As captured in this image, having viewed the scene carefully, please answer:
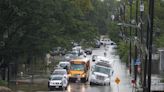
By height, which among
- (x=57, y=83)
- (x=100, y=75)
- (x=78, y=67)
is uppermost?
(x=78, y=67)

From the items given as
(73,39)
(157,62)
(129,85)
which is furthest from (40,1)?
(73,39)

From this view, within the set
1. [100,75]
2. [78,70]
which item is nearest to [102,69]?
[100,75]

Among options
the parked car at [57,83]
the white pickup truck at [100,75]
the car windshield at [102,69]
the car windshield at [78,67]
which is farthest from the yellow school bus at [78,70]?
the parked car at [57,83]

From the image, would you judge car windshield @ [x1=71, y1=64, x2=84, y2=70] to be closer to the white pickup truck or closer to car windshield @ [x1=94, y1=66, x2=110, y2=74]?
the white pickup truck

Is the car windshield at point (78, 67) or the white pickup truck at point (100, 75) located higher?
the car windshield at point (78, 67)

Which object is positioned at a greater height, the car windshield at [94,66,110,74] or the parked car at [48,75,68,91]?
the car windshield at [94,66,110,74]

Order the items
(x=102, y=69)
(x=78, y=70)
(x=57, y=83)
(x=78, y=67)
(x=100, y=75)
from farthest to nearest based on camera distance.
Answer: (x=78, y=67) → (x=78, y=70) → (x=102, y=69) → (x=100, y=75) → (x=57, y=83)

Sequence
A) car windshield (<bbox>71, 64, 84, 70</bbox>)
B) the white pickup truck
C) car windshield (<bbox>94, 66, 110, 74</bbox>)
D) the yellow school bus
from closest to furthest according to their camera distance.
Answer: the white pickup truck → car windshield (<bbox>94, 66, 110, 74</bbox>) → the yellow school bus → car windshield (<bbox>71, 64, 84, 70</bbox>)

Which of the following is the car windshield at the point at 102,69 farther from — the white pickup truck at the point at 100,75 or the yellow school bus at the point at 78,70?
the yellow school bus at the point at 78,70

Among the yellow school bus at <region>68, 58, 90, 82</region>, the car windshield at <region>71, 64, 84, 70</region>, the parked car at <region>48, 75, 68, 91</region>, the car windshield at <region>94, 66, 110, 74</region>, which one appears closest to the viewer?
the parked car at <region>48, 75, 68, 91</region>

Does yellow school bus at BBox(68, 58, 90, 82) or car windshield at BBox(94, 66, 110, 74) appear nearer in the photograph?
car windshield at BBox(94, 66, 110, 74)

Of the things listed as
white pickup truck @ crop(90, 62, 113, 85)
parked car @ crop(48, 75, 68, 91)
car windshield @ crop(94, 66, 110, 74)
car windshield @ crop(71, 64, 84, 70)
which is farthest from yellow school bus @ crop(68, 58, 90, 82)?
parked car @ crop(48, 75, 68, 91)

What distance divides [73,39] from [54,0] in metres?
19.6

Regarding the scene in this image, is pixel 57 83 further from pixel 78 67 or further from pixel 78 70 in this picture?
pixel 78 67
